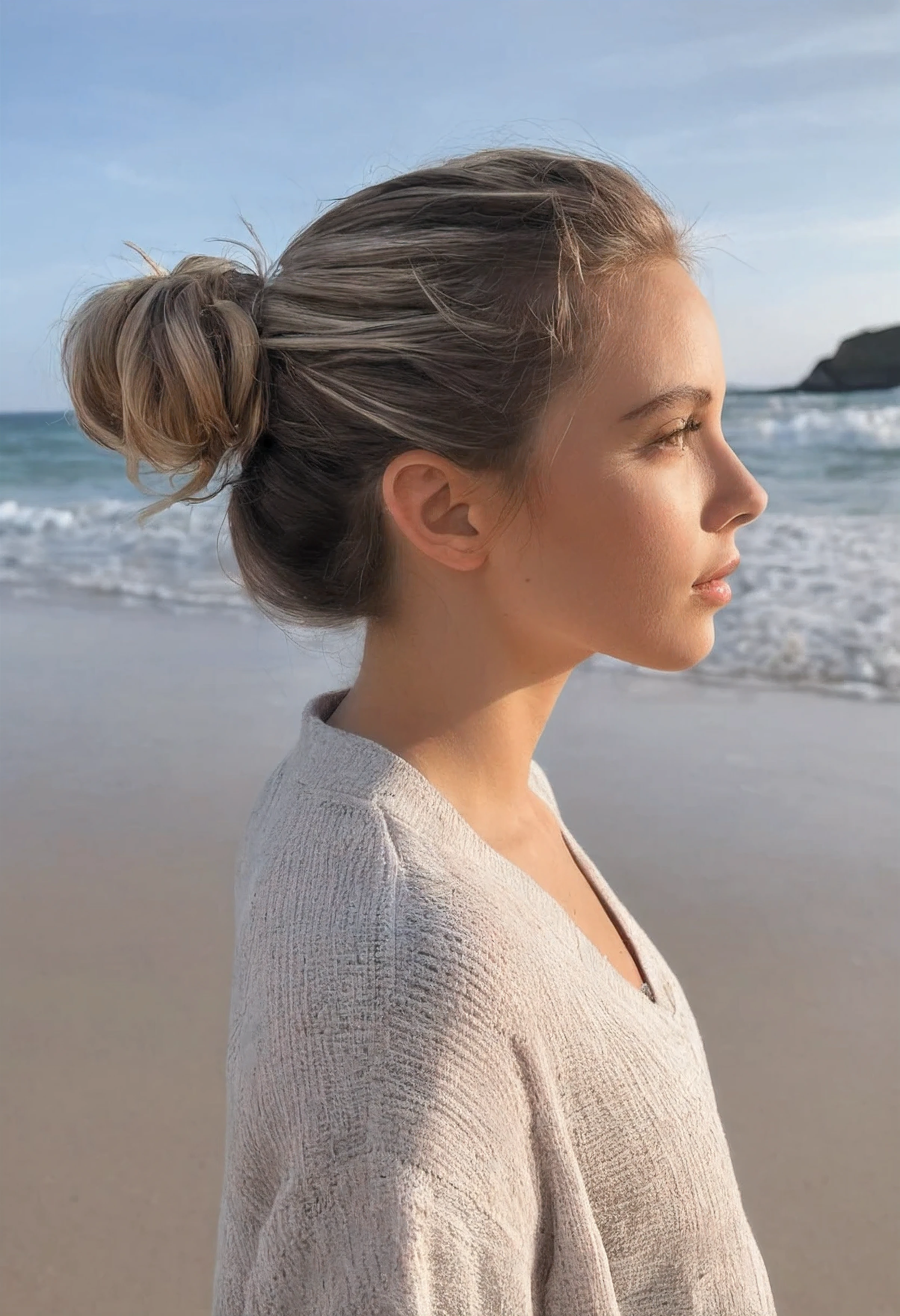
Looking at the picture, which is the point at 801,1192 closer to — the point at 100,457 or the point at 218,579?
the point at 218,579

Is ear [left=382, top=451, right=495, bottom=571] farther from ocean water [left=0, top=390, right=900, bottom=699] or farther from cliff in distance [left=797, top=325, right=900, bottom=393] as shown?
cliff in distance [left=797, top=325, right=900, bottom=393]

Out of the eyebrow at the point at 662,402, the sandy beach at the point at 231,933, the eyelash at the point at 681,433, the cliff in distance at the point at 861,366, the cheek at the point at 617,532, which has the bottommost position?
the sandy beach at the point at 231,933

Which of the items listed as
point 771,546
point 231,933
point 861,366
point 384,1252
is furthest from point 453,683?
point 861,366

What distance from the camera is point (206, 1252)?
197 cm

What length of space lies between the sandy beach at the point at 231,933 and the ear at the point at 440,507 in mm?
515

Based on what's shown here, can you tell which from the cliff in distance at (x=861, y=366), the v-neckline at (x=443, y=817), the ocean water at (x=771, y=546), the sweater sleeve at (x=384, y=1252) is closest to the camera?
the sweater sleeve at (x=384, y=1252)

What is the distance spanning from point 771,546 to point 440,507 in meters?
6.12

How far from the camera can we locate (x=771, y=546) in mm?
6855

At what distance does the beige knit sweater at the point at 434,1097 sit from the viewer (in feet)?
2.62

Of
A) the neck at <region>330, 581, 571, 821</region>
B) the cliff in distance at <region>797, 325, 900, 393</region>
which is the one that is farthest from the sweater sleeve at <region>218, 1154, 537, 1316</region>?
the cliff in distance at <region>797, 325, 900, 393</region>

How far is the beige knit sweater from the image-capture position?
0.80 m

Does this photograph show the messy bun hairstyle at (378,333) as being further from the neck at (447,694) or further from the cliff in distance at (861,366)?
the cliff in distance at (861,366)

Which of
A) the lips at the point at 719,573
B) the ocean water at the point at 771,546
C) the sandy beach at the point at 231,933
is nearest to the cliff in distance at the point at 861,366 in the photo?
the ocean water at the point at 771,546

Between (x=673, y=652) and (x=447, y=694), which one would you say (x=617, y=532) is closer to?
(x=673, y=652)
